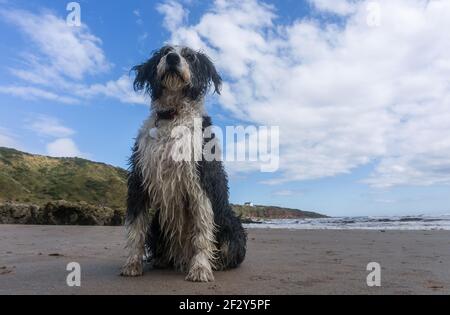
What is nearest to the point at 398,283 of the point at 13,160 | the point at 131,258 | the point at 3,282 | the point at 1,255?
the point at 131,258

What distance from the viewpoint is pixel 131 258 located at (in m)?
5.23

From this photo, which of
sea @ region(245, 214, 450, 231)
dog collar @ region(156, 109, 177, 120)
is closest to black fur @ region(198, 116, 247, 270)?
dog collar @ region(156, 109, 177, 120)

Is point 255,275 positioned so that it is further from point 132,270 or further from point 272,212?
point 272,212

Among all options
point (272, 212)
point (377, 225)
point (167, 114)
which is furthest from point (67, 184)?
point (167, 114)

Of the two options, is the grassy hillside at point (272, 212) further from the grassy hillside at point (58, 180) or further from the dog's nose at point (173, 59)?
the dog's nose at point (173, 59)

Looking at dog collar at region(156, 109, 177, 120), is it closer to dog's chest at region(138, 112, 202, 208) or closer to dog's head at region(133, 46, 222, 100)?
dog's chest at region(138, 112, 202, 208)

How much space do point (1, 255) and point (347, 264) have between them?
5198 millimetres

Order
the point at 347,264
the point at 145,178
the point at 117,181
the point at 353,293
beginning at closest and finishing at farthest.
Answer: the point at 353,293 → the point at 145,178 → the point at 347,264 → the point at 117,181

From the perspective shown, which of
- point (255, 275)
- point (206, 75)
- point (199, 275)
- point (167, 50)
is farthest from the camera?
point (206, 75)

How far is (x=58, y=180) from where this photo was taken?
47.3 meters

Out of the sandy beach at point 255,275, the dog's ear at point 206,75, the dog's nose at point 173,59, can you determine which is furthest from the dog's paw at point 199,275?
the dog's nose at point 173,59

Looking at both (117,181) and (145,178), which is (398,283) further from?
(117,181)

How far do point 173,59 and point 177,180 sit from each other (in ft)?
4.50
